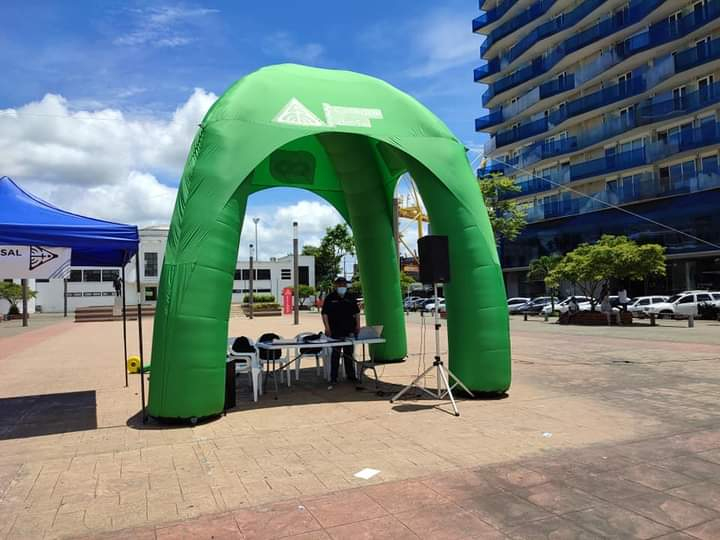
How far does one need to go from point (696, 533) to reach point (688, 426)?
334cm

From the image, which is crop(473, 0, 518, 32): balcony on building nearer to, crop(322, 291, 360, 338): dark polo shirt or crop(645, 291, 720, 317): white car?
crop(645, 291, 720, 317): white car

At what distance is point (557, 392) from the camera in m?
9.27

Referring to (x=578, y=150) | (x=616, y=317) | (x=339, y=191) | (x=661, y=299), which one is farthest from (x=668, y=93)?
(x=339, y=191)

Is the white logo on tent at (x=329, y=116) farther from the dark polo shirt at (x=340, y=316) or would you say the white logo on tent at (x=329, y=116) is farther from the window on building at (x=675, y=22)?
the window on building at (x=675, y=22)

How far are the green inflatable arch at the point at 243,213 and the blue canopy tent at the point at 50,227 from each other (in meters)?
0.90

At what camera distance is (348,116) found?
27.8 ft

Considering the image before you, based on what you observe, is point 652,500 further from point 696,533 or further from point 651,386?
point 651,386

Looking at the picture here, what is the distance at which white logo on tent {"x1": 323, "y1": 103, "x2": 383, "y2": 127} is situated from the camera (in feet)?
27.4

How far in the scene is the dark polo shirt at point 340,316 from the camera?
1015 cm

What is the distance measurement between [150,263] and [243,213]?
191 ft

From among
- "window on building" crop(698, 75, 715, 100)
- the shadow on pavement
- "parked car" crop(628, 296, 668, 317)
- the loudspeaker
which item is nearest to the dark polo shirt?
the loudspeaker

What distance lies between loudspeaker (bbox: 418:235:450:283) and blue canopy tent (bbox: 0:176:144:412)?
3.86m

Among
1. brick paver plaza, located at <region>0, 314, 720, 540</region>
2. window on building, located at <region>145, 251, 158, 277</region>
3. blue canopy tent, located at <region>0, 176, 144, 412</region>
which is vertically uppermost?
window on building, located at <region>145, 251, 158, 277</region>

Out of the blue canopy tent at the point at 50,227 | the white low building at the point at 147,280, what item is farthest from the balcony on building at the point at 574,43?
the blue canopy tent at the point at 50,227
